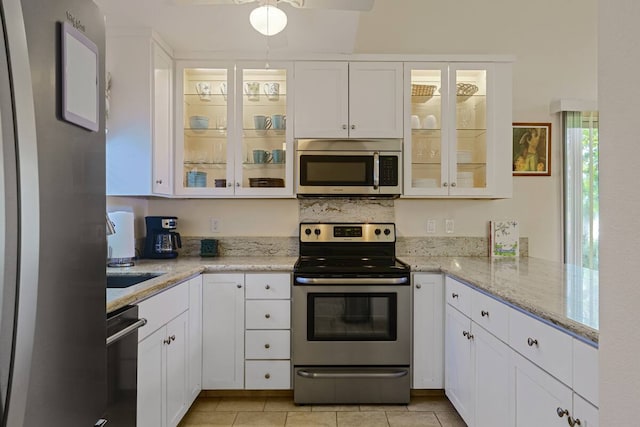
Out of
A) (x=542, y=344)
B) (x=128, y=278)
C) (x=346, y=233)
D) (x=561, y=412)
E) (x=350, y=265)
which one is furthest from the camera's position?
(x=346, y=233)

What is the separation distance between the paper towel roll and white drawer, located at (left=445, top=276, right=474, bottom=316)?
193 centimetres

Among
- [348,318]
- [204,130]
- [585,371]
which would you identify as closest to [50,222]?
[585,371]

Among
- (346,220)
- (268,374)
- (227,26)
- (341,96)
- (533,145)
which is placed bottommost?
(268,374)

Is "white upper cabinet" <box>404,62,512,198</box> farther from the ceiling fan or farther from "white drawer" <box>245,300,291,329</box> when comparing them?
"white drawer" <box>245,300,291,329</box>

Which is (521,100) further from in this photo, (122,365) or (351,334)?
(122,365)

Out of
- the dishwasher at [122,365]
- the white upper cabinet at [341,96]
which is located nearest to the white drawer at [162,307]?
the dishwasher at [122,365]

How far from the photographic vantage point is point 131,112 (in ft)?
8.16

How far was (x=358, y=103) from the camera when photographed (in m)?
2.84

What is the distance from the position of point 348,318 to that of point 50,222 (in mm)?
2050

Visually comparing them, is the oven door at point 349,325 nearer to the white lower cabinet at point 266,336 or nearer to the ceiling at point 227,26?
the white lower cabinet at point 266,336

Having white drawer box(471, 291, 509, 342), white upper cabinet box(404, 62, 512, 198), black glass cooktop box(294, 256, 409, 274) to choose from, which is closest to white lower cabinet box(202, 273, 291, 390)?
black glass cooktop box(294, 256, 409, 274)

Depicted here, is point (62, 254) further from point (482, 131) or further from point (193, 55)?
point (482, 131)

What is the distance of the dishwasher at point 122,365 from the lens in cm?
131

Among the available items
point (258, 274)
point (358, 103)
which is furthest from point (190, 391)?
point (358, 103)
